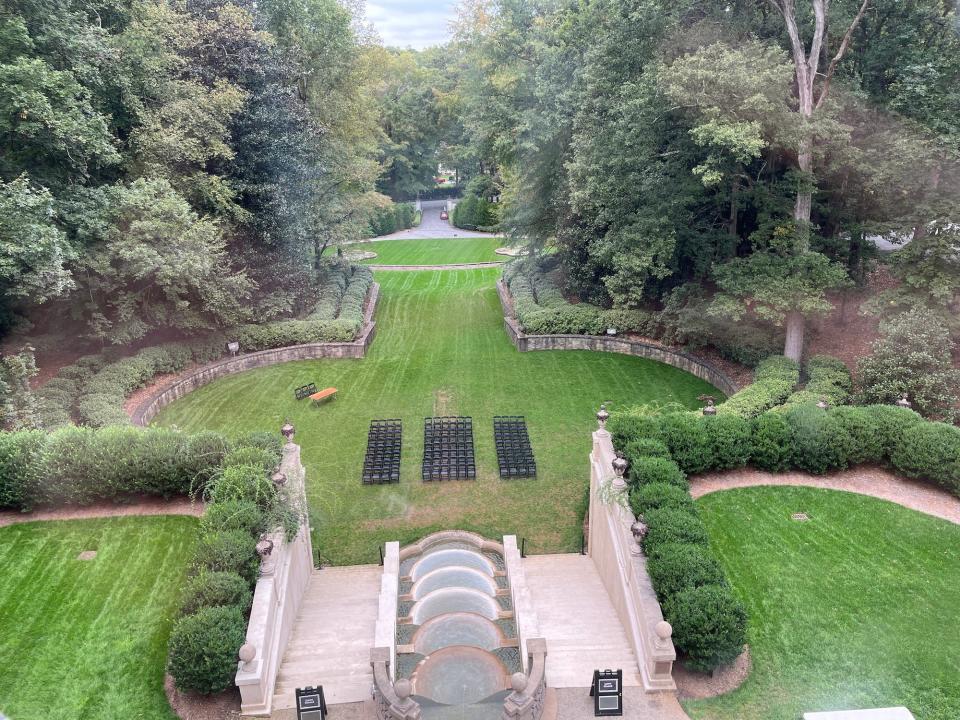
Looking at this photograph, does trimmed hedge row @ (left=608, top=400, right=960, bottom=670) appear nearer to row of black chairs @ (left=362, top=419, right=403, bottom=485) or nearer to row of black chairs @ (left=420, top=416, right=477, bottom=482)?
row of black chairs @ (left=420, top=416, right=477, bottom=482)

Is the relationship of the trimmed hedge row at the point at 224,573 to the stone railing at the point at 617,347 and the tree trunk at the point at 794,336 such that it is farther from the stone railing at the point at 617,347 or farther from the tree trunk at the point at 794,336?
the tree trunk at the point at 794,336

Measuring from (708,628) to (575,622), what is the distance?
2.21m

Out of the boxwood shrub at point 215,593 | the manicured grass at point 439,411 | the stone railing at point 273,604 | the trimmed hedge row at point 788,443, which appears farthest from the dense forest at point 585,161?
the boxwood shrub at point 215,593

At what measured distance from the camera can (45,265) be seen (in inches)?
555

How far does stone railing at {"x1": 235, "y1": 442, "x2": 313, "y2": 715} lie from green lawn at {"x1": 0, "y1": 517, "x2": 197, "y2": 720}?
1055 millimetres

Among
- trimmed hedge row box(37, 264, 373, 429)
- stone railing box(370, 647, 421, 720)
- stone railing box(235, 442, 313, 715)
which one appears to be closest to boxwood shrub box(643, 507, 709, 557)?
stone railing box(370, 647, 421, 720)

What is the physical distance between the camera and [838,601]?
866cm

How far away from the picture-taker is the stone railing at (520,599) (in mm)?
7633

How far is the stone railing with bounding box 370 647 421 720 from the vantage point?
6395 millimetres

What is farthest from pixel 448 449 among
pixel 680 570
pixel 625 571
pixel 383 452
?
pixel 680 570

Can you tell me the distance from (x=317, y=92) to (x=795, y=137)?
19.5m

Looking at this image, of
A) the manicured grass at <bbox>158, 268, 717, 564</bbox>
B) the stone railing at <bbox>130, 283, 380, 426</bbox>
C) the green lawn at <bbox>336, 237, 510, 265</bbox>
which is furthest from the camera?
the green lawn at <bbox>336, 237, 510, 265</bbox>

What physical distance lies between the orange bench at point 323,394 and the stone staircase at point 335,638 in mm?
6908

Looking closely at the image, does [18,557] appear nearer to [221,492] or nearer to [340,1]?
[221,492]
